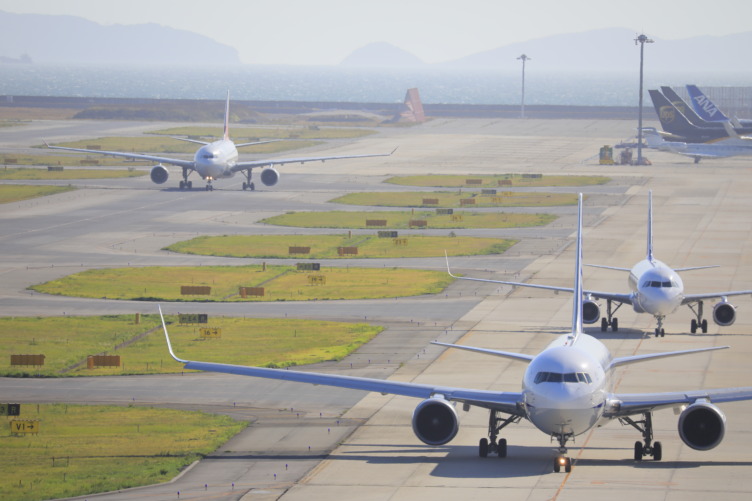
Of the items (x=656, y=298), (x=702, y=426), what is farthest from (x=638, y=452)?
(x=656, y=298)

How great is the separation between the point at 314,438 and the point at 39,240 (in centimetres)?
5973

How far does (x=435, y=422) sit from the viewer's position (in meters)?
37.9

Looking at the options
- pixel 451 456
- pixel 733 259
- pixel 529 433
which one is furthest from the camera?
pixel 733 259

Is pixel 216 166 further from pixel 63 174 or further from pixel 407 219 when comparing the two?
pixel 63 174

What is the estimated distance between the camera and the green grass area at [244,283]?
246 feet

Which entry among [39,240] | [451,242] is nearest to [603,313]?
[451,242]

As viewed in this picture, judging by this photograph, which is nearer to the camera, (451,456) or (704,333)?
(451,456)

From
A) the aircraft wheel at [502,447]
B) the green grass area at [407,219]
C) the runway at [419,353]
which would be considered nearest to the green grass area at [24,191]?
the runway at [419,353]

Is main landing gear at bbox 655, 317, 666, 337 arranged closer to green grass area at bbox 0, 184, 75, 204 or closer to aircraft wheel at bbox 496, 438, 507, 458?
aircraft wheel at bbox 496, 438, 507, 458

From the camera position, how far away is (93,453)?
4175 cm

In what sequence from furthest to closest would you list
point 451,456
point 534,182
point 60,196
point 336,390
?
point 534,182
point 60,196
point 336,390
point 451,456

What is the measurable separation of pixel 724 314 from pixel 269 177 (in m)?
82.2

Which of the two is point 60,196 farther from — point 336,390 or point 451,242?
point 336,390

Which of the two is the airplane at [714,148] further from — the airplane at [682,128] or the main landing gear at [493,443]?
the main landing gear at [493,443]
